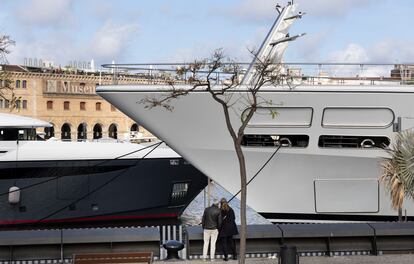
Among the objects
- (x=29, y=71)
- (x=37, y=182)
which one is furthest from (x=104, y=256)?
(x=29, y=71)

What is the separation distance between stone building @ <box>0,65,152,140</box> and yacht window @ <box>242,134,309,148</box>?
231ft

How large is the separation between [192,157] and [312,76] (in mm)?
3702

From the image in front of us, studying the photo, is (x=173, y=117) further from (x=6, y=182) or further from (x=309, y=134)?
(x=6, y=182)

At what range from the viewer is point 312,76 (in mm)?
16828

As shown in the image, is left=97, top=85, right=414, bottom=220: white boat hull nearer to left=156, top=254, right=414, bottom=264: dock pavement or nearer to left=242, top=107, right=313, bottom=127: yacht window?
left=242, top=107, right=313, bottom=127: yacht window

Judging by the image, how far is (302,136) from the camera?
1653 cm

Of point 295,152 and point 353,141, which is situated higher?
point 353,141

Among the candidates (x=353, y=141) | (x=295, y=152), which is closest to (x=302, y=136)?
(x=295, y=152)

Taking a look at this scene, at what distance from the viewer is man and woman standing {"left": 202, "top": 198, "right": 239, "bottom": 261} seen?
12688 mm

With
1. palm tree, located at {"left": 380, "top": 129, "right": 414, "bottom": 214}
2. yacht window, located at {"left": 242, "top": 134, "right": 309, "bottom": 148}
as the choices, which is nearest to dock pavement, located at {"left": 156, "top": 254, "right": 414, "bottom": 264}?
palm tree, located at {"left": 380, "top": 129, "right": 414, "bottom": 214}

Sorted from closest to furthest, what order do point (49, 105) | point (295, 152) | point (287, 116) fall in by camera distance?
point (287, 116)
point (295, 152)
point (49, 105)

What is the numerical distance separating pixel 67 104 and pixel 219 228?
269 ft

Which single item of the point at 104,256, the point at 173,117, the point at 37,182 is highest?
the point at 173,117

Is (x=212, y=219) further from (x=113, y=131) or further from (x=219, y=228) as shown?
(x=113, y=131)
